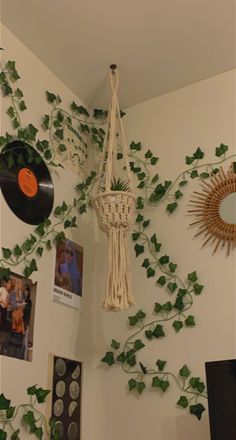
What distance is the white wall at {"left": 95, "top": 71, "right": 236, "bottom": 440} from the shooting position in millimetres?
1472

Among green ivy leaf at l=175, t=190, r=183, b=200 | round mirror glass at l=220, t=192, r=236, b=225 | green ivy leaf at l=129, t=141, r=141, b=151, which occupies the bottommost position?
round mirror glass at l=220, t=192, r=236, b=225

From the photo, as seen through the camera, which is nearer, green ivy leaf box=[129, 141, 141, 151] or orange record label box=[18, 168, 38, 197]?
orange record label box=[18, 168, 38, 197]

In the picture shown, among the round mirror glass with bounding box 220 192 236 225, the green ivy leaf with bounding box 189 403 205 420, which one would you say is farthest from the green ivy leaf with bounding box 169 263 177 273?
the green ivy leaf with bounding box 189 403 205 420

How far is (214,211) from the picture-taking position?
1615 mm

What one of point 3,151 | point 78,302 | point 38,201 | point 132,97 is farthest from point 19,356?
point 132,97

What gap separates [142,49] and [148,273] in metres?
0.78

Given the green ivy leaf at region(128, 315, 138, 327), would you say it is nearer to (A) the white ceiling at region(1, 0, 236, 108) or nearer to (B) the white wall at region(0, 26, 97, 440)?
(B) the white wall at region(0, 26, 97, 440)

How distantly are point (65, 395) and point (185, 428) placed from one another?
0.37 metres

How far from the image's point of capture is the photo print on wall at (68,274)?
60.7 inches

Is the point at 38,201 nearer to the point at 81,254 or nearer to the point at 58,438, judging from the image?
the point at 81,254

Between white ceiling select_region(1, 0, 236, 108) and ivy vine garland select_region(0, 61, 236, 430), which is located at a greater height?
white ceiling select_region(1, 0, 236, 108)

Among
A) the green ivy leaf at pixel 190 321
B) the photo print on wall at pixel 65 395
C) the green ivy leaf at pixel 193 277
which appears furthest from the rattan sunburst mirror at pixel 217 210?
the photo print on wall at pixel 65 395

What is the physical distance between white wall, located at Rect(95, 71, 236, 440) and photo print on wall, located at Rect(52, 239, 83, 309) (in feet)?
0.37

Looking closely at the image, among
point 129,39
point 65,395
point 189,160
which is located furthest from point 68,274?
point 129,39
